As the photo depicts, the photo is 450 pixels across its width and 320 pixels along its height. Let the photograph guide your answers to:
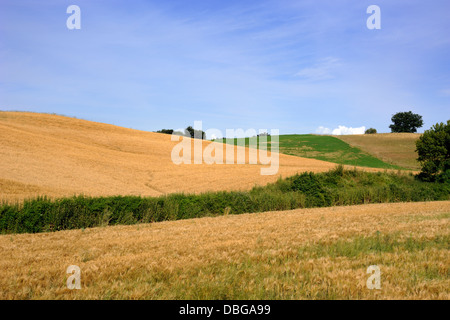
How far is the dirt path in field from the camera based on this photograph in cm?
2634

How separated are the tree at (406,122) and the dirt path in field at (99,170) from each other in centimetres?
8704

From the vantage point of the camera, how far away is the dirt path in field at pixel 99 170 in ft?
86.4

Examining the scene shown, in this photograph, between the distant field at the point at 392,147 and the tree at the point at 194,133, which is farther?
the tree at the point at 194,133

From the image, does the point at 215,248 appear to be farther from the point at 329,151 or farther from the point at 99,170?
the point at 329,151

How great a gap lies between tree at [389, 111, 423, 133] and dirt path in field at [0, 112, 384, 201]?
286ft

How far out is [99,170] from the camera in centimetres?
3588

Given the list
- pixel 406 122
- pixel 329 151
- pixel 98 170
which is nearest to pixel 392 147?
pixel 329 151

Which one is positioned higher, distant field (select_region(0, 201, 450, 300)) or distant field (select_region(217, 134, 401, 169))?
distant field (select_region(217, 134, 401, 169))

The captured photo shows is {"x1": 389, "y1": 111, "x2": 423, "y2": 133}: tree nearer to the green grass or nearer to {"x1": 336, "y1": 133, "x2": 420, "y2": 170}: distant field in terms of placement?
{"x1": 336, "y1": 133, "x2": 420, "y2": 170}: distant field

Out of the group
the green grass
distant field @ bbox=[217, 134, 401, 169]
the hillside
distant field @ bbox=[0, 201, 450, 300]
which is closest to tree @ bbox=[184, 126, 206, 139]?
distant field @ bbox=[217, 134, 401, 169]

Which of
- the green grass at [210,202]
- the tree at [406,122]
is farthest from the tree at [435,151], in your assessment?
the tree at [406,122]

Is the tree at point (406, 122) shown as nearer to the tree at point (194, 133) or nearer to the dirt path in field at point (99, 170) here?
the tree at point (194, 133)
